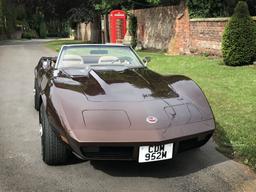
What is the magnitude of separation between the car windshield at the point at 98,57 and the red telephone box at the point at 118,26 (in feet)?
59.2

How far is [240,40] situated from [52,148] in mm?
10046

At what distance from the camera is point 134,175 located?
14.1 feet

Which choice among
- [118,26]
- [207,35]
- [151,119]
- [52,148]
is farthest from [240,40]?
[118,26]

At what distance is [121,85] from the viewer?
15.9 feet

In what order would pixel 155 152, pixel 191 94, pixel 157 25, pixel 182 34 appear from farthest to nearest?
1. pixel 157 25
2. pixel 182 34
3. pixel 191 94
4. pixel 155 152

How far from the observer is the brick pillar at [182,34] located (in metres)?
18.7

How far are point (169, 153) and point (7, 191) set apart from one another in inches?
63.5

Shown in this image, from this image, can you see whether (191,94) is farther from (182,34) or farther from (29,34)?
(29,34)

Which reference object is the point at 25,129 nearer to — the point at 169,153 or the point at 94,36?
the point at 169,153

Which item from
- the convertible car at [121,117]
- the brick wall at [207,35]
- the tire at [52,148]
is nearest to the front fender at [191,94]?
the convertible car at [121,117]

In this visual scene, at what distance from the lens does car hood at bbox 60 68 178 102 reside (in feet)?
14.7

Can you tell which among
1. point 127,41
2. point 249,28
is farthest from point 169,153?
point 127,41

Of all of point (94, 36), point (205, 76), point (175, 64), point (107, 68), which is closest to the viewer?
point (107, 68)

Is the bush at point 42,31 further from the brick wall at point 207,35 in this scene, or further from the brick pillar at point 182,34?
the brick wall at point 207,35
